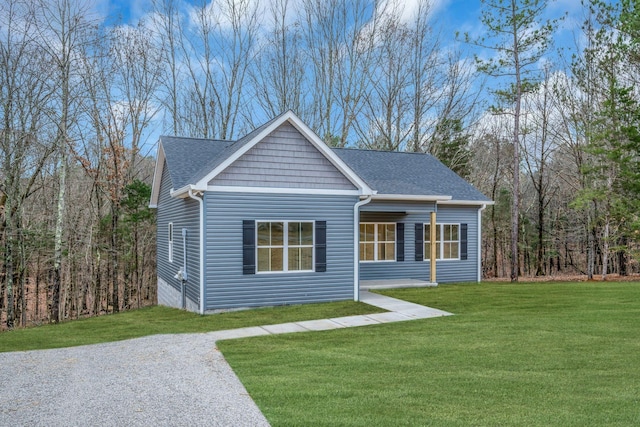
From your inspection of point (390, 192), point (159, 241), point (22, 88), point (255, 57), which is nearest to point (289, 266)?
point (390, 192)

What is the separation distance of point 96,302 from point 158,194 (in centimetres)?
480

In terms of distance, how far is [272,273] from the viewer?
10953 millimetres

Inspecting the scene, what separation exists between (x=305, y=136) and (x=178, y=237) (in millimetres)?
4832

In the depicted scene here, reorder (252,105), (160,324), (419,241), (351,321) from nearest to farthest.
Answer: (351,321), (160,324), (419,241), (252,105)

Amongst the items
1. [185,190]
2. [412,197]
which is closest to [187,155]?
[185,190]

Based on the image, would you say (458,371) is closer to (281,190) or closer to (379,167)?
(281,190)

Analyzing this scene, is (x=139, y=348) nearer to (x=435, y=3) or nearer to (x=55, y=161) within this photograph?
(x=55, y=161)

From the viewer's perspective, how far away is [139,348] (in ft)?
24.6

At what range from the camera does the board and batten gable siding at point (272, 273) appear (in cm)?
1039

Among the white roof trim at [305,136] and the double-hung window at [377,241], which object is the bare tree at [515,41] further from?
the white roof trim at [305,136]

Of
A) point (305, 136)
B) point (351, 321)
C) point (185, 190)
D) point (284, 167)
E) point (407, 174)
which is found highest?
point (305, 136)

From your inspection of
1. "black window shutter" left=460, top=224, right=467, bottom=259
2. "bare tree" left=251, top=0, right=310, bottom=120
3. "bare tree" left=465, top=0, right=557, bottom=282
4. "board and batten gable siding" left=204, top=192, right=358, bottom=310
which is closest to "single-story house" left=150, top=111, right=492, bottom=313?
"board and batten gable siding" left=204, top=192, right=358, bottom=310

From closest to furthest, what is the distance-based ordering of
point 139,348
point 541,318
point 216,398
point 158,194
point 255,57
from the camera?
point 216,398
point 139,348
point 541,318
point 158,194
point 255,57

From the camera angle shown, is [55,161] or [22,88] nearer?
[22,88]
